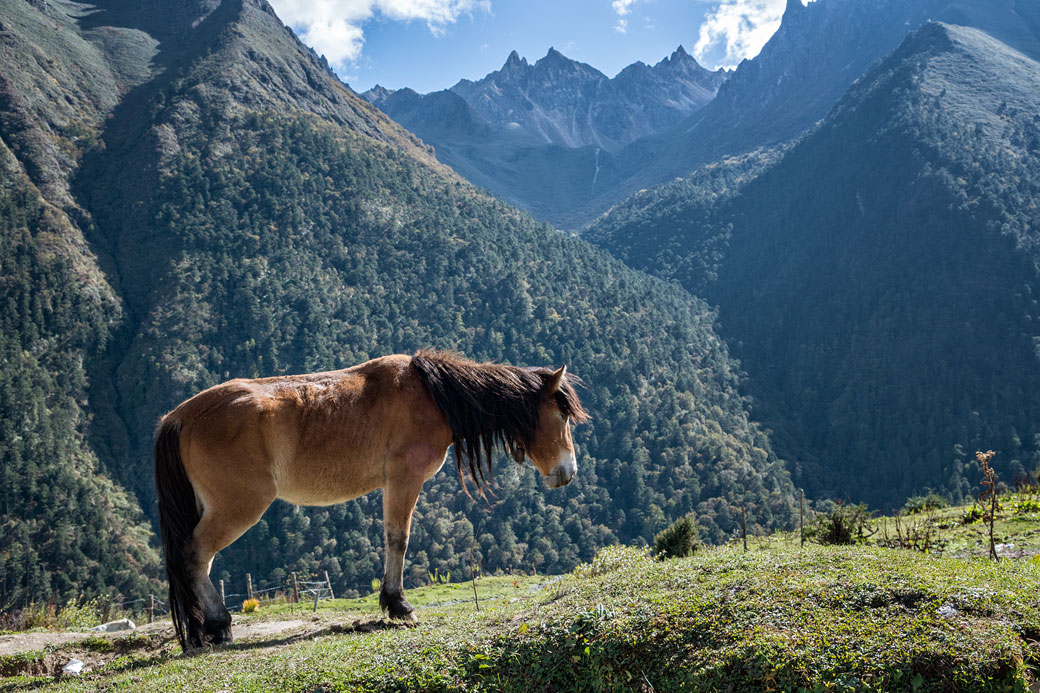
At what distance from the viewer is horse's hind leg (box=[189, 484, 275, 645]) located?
708 cm

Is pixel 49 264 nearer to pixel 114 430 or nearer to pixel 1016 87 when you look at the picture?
pixel 114 430

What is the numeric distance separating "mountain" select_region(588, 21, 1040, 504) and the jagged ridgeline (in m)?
13.9

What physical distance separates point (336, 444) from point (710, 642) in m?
4.42

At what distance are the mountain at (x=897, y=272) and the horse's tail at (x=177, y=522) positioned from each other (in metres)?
96.7

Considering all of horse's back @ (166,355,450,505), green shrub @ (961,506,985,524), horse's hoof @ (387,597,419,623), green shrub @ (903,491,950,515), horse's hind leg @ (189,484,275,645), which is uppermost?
horse's back @ (166,355,450,505)

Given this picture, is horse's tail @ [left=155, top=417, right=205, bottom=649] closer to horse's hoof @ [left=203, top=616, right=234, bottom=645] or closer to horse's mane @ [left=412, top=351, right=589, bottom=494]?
horse's hoof @ [left=203, top=616, right=234, bottom=645]

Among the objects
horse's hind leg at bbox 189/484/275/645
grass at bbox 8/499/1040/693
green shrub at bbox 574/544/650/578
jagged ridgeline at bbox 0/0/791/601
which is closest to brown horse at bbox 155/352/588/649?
horse's hind leg at bbox 189/484/275/645

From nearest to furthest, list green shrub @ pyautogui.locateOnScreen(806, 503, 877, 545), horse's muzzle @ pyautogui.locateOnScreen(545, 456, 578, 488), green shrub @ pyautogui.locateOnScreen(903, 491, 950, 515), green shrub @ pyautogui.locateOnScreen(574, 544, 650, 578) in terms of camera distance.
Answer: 1. horse's muzzle @ pyautogui.locateOnScreen(545, 456, 578, 488)
2. green shrub @ pyautogui.locateOnScreen(574, 544, 650, 578)
3. green shrub @ pyautogui.locateOnScreen(806, 503, 877, 545)
4. green shrub @ pyautogui.locateOnScreen(903, 491, 950, 515)

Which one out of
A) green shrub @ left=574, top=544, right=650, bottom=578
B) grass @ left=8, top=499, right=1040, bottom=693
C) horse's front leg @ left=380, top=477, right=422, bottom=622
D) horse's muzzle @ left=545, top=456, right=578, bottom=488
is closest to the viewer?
grass @ left=8, top=499, right=1040, bottom=693

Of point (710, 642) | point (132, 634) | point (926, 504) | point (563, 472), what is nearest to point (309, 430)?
point (563, 472)

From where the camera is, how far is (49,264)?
84500 millimetres

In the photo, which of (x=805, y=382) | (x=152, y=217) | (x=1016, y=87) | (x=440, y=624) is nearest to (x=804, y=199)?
(x=1016, y=87)

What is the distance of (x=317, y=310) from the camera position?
318ft

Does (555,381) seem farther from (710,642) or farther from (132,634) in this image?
(132,634)
